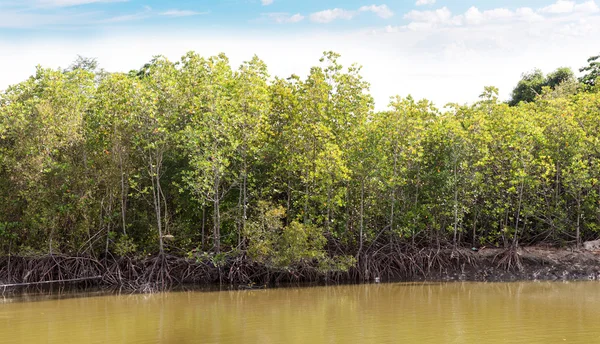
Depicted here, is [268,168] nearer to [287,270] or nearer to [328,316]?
[287,270]

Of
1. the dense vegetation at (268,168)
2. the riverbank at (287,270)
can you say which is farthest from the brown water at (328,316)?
the dense vegetation at (268,168)

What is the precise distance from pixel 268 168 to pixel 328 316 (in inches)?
260

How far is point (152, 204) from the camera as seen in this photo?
20969 mm

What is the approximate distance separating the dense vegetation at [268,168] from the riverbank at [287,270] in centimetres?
41

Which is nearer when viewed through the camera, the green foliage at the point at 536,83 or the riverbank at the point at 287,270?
the riverbank at the point at 287,270

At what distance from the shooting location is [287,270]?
63.8 ft

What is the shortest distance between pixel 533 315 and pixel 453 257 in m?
6.34

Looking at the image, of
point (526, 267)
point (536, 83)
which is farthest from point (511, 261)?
point (536, 83)

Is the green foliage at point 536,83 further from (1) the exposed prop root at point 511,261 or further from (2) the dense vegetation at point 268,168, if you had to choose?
(1) the exposed prop root at point 511,261

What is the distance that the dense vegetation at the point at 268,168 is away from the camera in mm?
19125

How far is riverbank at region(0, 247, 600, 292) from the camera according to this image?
64.8ft

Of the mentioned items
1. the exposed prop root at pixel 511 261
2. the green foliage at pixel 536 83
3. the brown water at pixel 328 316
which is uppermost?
the green foliage at pixel 536 83

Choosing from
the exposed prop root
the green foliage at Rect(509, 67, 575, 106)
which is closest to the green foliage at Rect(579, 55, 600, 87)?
the green foliage at Rect(509, 67, 575, 106)

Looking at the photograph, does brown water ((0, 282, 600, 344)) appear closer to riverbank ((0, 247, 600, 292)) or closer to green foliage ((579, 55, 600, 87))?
riverbank ((0, 247, 600, 292))
